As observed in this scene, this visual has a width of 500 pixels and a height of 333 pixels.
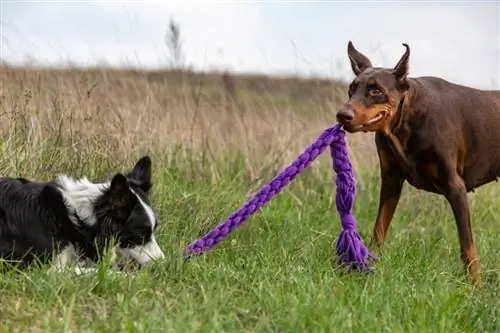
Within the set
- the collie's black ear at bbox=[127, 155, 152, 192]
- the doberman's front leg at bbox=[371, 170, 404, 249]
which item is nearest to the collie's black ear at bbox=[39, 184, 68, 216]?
the collie's black ear at bbox=[127, 155, 152, 192]

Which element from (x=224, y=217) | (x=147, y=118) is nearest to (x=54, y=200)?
(x=224, y=217)

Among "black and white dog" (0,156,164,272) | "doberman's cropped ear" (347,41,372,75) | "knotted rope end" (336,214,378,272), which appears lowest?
"knotted rope end" (336,214,378,272)

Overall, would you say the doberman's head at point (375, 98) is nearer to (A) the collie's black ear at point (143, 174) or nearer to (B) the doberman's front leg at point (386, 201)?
(B) the doberman's front leg at point (386, 201)

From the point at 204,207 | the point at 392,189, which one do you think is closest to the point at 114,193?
the point at 204,207

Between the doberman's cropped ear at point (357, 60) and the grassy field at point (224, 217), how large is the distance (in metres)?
1.39

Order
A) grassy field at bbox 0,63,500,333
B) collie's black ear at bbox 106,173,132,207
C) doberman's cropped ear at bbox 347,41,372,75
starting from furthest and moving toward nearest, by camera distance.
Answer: doberman's cropped ear at bbox 347,41,372,75 → collie's black ear at bbox 106,173,132,207 → grassy field at bbox 0,63,500,333

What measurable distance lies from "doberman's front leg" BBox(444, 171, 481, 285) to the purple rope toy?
0.68 metres

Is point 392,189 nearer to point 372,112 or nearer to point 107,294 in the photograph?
point 372,112

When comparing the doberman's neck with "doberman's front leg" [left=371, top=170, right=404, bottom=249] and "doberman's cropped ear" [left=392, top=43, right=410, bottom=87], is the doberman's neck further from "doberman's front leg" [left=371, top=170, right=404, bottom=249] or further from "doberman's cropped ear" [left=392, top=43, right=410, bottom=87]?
"doberman's front leg" [left=371, top=170, right=404, bottom=249]

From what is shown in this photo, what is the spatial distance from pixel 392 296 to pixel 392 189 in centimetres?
140

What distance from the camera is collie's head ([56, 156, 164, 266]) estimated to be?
5.74 m

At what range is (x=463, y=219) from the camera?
21.0 feet

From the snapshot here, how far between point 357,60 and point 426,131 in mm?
744

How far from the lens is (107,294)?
16.7 ft
